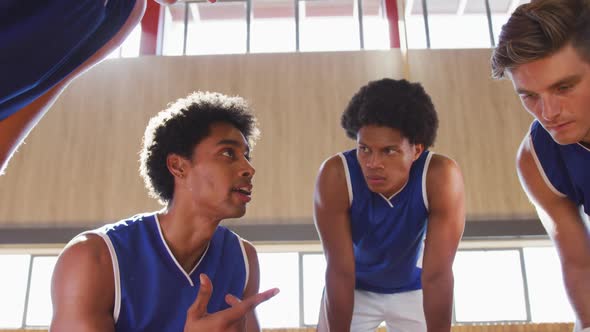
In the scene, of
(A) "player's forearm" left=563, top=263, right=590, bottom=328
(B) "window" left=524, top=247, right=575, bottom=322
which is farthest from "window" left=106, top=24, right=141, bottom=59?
(A) "player's forearm" left=563, top=263, right=590, bottom=328

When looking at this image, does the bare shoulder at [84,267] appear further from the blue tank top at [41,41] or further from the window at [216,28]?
the window at [216,28]

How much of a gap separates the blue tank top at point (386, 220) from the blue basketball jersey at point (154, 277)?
1.89 feet

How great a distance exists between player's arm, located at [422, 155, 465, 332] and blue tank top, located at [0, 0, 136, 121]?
1297 mm

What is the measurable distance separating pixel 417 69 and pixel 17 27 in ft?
19.3

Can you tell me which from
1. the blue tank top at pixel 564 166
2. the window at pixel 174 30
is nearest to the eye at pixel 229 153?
the blue tank top at pixel 564 166

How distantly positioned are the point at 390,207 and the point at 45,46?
144 cm

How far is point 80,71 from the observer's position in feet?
3.52

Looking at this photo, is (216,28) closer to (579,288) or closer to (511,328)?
(511,328)

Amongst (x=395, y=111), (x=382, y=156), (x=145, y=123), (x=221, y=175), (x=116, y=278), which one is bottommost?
(x=116, y=278)

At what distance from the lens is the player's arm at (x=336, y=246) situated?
1.90 metres

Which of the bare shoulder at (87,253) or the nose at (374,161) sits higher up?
the nose at (374,161)

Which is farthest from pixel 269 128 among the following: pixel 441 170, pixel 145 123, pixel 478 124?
pixel 441 170

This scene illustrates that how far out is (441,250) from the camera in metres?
1.85

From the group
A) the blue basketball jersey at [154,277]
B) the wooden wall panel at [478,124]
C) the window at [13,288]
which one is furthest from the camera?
the window at [13,288]
